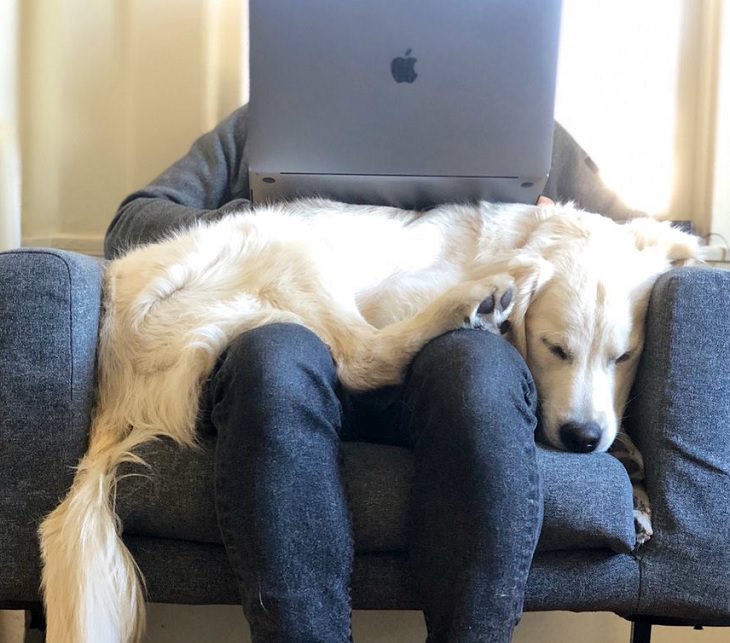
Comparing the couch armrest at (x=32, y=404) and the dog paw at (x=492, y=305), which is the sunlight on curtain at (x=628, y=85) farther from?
the couch armrest at (x=32, y=404)

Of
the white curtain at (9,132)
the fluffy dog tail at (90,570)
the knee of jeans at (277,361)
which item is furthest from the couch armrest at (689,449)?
the white curtain at (9,132)

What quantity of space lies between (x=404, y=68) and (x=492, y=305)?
1.67 feet

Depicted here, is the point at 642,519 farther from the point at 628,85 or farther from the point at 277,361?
the point at 628,85

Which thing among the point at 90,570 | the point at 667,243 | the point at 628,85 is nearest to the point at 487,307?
the point at 667,243

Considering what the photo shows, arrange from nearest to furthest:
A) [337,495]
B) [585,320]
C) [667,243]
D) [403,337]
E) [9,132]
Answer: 1. [337,495]
2. [403,337]
3. [585,320]
4. [667,243]
5. [9,132]

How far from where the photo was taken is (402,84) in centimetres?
146

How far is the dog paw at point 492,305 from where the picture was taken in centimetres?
130

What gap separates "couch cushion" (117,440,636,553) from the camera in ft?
3.72

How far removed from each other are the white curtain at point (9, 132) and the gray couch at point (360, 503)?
3.91 ft

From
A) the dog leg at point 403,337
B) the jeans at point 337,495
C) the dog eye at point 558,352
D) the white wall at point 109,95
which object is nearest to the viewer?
the jeans at point 337,495

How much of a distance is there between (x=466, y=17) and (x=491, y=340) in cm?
66

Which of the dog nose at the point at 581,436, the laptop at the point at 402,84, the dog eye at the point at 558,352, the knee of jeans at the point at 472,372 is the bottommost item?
the dog nose at the point at 581,436

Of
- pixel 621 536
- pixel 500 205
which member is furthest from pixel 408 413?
pixel 500 205

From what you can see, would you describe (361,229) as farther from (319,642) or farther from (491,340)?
(319,642)
